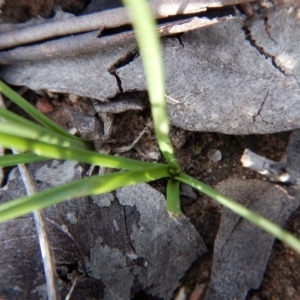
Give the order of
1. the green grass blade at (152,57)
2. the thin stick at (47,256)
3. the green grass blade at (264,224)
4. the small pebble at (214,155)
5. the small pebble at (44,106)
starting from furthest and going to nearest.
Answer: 1. the small pebble at (44,106)
2. the small pebble at (214,155)
3. the thin stick at (47,256)
4. the green grass blade at (264,224)
5. the green grass blade at (152,57)

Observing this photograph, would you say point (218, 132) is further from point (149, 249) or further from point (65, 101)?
point (65, 101)

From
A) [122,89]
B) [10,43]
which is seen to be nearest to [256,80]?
[122,89]

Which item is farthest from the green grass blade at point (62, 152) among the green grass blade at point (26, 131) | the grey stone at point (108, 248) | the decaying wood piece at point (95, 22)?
the decaying wood piece at point (95, 22)

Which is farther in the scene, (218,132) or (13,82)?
(13,82)

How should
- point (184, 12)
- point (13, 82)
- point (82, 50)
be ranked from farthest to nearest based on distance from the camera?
point (13, 82)
point (82, 50)
point (184, 12)

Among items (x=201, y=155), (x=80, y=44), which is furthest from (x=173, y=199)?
(x=80, y=44)

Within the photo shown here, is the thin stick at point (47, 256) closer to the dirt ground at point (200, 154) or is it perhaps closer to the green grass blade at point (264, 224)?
the dirt ground at point (200, 154)
